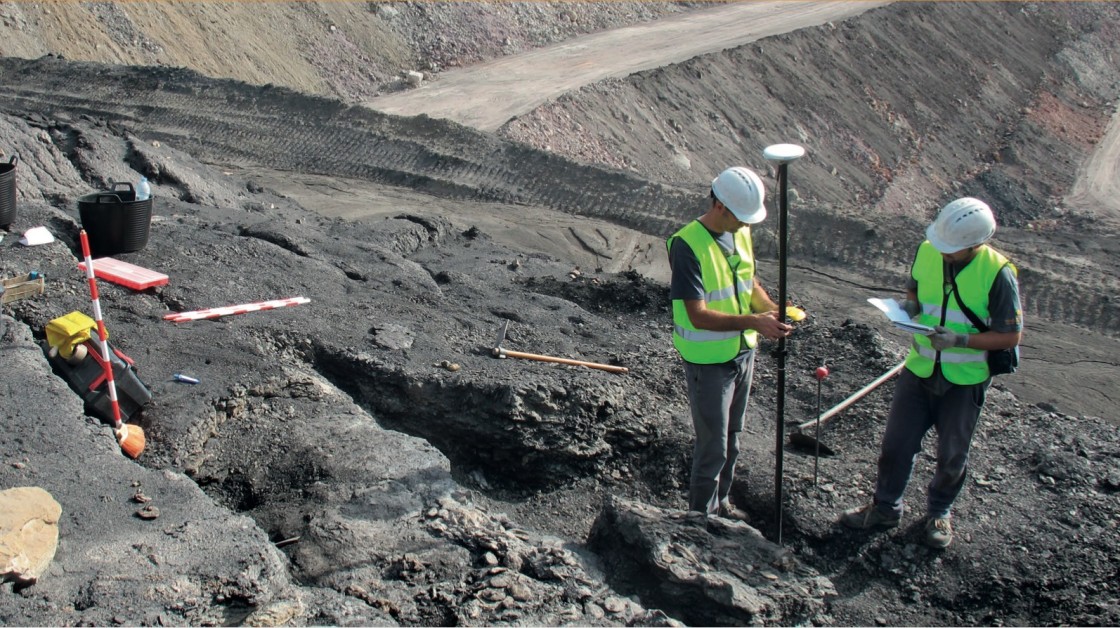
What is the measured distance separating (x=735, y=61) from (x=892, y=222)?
8620mm

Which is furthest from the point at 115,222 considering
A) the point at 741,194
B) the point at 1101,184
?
the point at 1101,184

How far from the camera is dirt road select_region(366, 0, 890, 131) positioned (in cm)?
1783

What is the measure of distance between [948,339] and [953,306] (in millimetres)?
246

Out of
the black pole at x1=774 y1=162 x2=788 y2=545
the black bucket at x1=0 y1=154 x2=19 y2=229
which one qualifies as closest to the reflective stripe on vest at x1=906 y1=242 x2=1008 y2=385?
the black pole at x1=774 y1=162 x2=788 y2=545

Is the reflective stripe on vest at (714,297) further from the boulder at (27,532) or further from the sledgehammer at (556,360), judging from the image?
the boulder at (27,532)

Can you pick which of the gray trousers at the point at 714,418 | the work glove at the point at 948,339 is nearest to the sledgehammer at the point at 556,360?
the gray trousers at the point at 714,418

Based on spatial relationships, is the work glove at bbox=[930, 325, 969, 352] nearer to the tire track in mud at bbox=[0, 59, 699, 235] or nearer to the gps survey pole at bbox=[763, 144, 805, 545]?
the gps survey pole at bbox=[763, 144, 805, 545]

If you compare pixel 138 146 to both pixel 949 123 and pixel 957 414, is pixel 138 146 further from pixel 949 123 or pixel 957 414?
pixel 949 123

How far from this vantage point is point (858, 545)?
5508 mm

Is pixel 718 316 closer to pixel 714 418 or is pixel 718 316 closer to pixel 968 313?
pixel 714 418

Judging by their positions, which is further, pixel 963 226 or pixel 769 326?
pixel 963 226

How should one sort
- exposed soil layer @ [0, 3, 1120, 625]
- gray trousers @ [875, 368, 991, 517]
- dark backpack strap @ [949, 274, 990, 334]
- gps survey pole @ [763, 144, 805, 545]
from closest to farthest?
1. exposed soil layer @ [0, 3, 1120, 625]
2. gps survey pole @ [763, 144, 805, 545]
3. dark backpack strap @ [949, 274, 990, 334]
4. gray trousers @ [875, 368, 991, 517]

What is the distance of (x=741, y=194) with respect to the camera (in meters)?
4.71

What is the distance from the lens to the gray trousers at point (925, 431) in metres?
5.16
